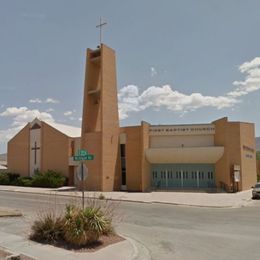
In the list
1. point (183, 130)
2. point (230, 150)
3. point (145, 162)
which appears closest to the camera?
point (230, 150)

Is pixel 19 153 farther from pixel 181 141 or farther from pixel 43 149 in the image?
pixel 181 141

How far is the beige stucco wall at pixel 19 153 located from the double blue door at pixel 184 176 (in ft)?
62.0

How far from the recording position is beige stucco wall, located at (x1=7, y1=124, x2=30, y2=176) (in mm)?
44812

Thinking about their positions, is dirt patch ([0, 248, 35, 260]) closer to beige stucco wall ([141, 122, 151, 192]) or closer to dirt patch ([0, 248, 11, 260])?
dirt patch ([0, 248, 11, 260])

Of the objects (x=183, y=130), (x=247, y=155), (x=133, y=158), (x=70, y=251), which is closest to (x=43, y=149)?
(x=133, y=158)

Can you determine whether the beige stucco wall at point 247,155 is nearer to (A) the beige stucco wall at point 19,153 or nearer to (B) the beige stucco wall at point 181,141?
(B) the beige stucco wall at point 181,141

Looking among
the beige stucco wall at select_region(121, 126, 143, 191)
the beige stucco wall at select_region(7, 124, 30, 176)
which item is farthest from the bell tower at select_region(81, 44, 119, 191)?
the beige stucco wall at select_region(7, 124, 30, 176)

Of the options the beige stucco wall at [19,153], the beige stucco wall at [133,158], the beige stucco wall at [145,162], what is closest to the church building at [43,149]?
the beige stucco wall at [19,153]

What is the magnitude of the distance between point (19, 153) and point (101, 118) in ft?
58.1

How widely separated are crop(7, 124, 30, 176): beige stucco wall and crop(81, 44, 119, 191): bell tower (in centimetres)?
1309

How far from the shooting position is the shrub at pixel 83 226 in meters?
9.53

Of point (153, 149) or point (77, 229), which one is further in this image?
point (153, 149)

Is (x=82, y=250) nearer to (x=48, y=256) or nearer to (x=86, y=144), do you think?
(x=48, y=256)

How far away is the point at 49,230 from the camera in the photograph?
10203 millimetres
